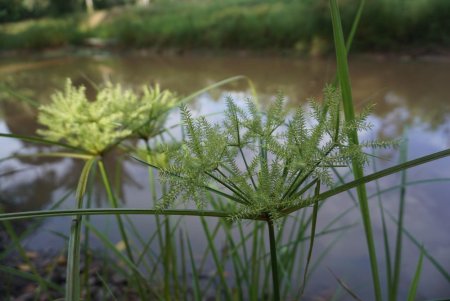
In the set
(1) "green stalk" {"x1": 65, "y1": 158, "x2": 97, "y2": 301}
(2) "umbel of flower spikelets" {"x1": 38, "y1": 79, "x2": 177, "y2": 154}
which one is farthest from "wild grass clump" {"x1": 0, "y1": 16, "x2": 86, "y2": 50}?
(1) "green stalk" {"x1": 65, "y1": 158, "x2": 97, "y2": 301}

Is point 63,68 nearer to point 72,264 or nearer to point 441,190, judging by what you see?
point 441,190

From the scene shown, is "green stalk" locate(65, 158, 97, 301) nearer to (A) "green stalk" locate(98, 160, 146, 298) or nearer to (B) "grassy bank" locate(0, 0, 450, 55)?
(A) "green stalk" locate(98, 160, 146, 298)

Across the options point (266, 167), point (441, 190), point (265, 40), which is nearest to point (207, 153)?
point (266, 167)

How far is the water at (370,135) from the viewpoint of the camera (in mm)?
837

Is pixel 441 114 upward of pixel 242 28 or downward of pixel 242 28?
downward

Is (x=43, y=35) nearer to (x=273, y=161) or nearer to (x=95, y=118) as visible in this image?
(x=95, y=118)

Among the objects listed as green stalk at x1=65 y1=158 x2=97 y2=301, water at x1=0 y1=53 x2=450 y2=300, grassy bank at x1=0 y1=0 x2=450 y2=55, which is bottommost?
green stalk at x1=65 y1=158 x2=97 y2=301

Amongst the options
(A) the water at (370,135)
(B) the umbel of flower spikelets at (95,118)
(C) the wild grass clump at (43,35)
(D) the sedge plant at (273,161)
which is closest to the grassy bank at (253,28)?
(C) the wild grass clump at (43,35)

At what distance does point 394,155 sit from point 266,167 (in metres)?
1.16

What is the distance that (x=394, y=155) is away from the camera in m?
1.21

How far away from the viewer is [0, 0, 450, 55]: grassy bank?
95.7 inches

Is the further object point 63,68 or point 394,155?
point 63,68

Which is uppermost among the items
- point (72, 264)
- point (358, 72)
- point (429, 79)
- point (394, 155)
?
point (358, 72)

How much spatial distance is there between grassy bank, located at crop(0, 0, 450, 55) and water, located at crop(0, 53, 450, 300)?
17 centimetres
